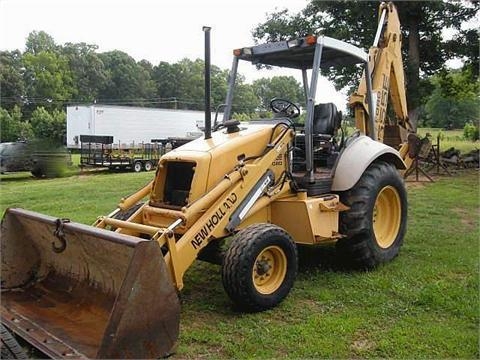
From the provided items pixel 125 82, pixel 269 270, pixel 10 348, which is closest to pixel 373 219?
pixel 269 270

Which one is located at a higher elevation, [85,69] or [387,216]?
[85,69]

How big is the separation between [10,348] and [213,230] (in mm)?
1763

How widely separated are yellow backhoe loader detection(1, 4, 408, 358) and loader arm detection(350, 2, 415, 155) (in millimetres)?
281

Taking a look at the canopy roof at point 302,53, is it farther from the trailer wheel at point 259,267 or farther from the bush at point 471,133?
the bush at point 471,133

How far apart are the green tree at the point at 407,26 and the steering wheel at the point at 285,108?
31.5 ft

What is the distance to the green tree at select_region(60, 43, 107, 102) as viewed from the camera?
62.4 m

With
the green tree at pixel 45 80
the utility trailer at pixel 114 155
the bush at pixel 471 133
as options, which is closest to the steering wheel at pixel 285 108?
the utility trailer at pixel 114 155

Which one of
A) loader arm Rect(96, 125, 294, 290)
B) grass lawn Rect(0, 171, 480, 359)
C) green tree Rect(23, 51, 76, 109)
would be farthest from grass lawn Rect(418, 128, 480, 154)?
green tree Rect(23, 51, 76, 109)

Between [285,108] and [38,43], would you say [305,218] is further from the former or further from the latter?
[38,43]

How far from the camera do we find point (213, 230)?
439cm

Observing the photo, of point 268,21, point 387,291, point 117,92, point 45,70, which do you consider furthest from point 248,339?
point 117,92

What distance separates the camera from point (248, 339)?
152 inches

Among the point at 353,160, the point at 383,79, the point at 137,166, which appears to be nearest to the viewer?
the point at 353,160

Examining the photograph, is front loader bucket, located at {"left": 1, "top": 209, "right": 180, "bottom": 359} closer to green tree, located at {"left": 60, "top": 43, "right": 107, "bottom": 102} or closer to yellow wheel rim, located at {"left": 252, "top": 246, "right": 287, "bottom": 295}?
yellow wheel rim, located at {"left": 252, "top": 246, "right": 287, "bottom": 295}
